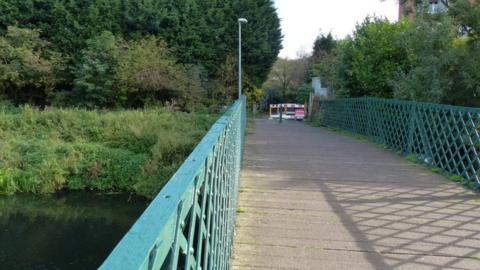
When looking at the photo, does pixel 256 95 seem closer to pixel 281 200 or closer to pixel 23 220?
pixel 23 220

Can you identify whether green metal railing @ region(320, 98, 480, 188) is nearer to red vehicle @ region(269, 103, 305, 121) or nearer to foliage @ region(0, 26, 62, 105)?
red vehicle @ region(269, 103, 305, 121)

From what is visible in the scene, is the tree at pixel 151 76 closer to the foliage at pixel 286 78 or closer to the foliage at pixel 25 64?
the foliage at pixel 25 64

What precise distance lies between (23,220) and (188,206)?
13378 mm

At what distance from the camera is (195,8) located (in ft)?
106

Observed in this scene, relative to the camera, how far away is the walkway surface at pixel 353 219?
4102 millimetres

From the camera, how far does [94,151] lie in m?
17.3

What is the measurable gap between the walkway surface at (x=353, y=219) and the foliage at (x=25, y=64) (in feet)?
76.2

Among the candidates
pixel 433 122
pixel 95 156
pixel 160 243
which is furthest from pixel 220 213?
pixel 95 156

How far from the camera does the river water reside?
10590 mm

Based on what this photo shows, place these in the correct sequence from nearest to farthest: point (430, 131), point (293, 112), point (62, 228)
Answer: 1. point (430, 131)
2. point (62, 228)
3. point (293, 112)

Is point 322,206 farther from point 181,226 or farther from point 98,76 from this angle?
point 98,76

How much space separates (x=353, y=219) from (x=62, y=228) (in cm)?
985

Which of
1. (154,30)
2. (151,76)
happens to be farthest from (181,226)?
(154,30)

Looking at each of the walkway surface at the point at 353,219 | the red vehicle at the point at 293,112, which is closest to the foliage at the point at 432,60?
the walkway surface at the point at 353,219
